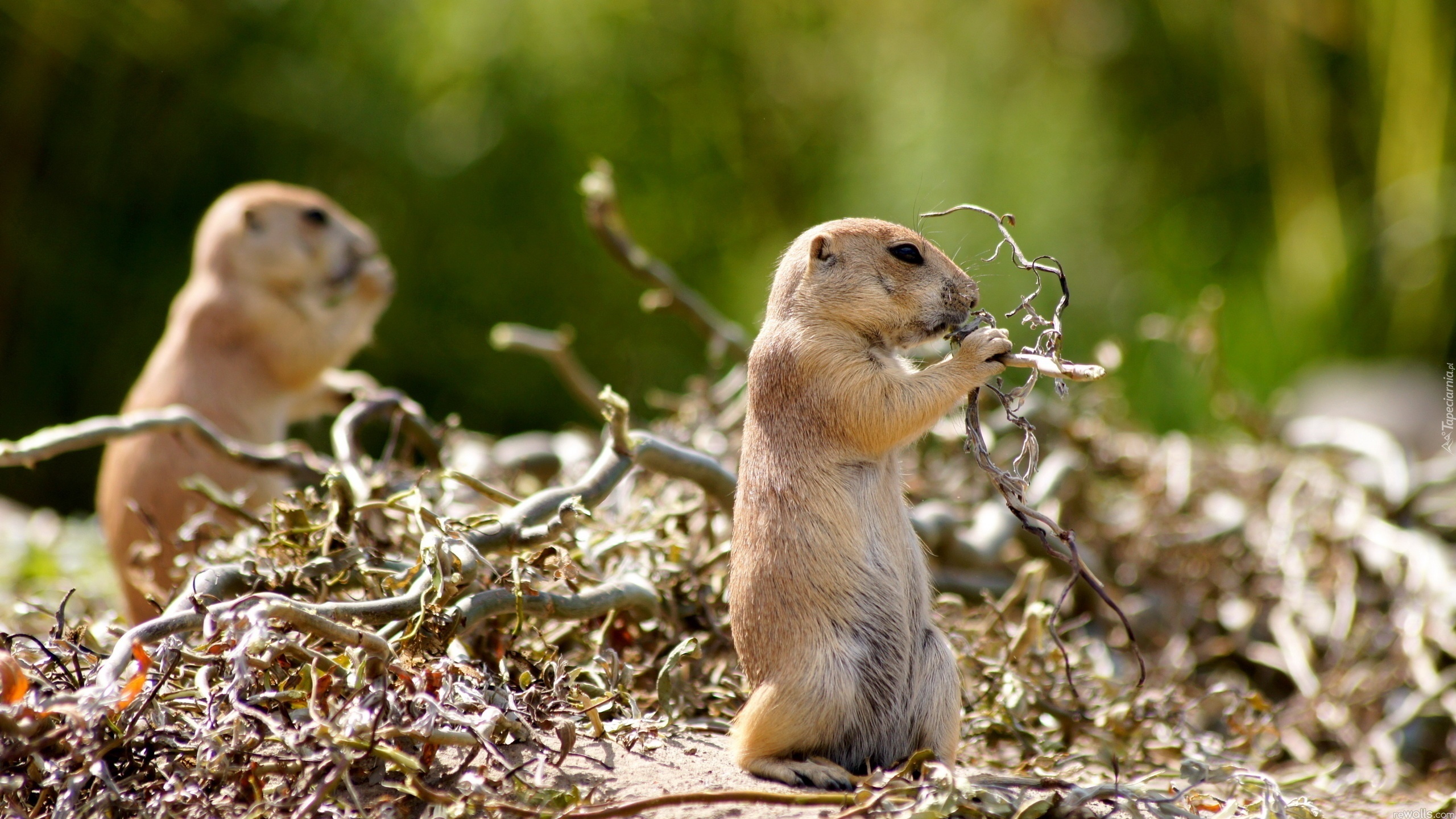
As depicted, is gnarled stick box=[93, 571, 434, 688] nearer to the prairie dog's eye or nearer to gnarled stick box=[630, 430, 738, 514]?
gnarled stick box=[630, 430, 738, 514]

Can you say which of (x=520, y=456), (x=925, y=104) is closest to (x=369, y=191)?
(x=925, y=104)

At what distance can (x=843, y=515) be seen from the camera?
6.46 ft

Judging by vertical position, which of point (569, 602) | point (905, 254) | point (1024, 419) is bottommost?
point (569, 602)

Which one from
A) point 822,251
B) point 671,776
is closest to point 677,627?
point 671,776

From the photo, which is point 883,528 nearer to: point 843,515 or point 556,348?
point 843,515

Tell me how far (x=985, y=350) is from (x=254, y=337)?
3219 mm

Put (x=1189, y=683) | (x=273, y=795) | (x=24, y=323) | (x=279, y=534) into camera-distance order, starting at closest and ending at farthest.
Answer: (x=273, y=795), (x=279, y=534), (x=1189, y=683), (x=24, y=323)

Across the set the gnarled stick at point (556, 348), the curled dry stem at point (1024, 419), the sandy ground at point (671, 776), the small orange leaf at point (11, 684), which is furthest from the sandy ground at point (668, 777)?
the gnarled stick at point (556, 348)

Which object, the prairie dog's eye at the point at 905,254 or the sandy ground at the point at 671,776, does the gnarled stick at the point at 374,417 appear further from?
the prairie dog's eye at the point at 905,254

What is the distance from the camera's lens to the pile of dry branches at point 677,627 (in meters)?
1.72

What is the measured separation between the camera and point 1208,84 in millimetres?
9414

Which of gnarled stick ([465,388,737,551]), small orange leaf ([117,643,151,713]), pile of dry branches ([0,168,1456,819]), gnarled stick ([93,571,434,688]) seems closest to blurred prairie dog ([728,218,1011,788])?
pile of dry branches ([0,168,1456,819])

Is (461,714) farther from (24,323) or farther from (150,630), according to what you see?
(24,323)

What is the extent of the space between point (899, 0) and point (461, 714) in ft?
29.8
